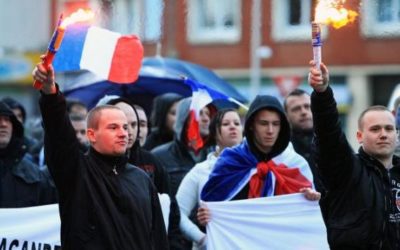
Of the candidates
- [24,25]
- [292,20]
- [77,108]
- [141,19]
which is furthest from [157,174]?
[24,25]

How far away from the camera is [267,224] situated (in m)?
6.99

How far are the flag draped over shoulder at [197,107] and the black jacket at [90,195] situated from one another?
9.41ft

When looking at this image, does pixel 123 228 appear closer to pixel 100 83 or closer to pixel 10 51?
pixel 100 83

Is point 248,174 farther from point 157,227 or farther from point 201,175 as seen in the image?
point 157,227

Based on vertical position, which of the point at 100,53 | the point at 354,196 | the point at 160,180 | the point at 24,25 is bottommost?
the point at 24,25

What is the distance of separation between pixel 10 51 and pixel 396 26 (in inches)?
915

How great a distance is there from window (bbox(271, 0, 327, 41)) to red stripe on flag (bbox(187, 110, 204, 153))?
553 inches

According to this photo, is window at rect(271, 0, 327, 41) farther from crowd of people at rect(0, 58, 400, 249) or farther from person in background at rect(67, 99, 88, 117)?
crowd of people at rect(0, 58, 400, 249)

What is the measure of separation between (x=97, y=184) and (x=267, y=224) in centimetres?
170

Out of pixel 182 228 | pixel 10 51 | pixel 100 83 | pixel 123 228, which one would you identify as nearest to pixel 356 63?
pixel 10 51

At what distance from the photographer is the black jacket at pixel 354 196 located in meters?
5.99

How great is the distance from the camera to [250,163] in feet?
22.8

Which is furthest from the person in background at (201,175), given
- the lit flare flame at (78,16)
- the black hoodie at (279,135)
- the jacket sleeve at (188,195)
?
the lit flare flame at (78,16)

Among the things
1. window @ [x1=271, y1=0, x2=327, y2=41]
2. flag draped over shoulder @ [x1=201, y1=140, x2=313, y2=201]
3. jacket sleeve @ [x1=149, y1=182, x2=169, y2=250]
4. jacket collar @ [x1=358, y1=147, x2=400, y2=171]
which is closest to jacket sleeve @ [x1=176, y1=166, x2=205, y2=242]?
flag draped over shoulder @ [x1=201, y1=140, x2=313, y2=201]
